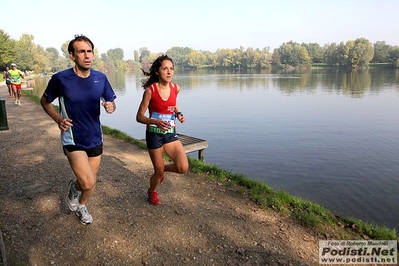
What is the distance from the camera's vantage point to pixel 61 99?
3588 mm

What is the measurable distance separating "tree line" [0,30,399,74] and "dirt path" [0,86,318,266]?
6472 centimetres

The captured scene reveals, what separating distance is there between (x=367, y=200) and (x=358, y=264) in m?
5.33

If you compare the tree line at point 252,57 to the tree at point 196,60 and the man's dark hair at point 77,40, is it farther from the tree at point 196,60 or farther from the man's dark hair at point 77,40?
the man's dark hair at point 77,40

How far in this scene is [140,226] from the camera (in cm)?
427

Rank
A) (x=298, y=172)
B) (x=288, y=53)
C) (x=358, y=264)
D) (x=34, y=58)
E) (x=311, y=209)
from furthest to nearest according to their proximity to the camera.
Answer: (x=288, y=53)
(x=34, y=58)
(x=298, y=172)
(x=311, y=209)
(x=358, y=264)

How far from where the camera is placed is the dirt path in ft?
12.0

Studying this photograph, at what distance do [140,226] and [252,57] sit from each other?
136 metres

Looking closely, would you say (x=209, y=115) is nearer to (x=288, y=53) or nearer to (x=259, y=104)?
(x=259, y=104)

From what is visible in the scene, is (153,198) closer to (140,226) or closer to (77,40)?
(140,226)

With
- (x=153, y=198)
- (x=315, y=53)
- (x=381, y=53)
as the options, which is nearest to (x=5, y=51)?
(x=153, y=198)

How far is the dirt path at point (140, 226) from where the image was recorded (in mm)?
3672

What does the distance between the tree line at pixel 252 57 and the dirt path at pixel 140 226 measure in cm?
6472

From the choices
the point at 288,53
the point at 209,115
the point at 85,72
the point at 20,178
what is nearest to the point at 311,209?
the point at 85,72

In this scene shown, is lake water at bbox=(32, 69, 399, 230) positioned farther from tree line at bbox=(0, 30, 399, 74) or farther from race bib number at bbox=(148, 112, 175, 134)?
tree line at bbox=(0, 30, 399, 74)
